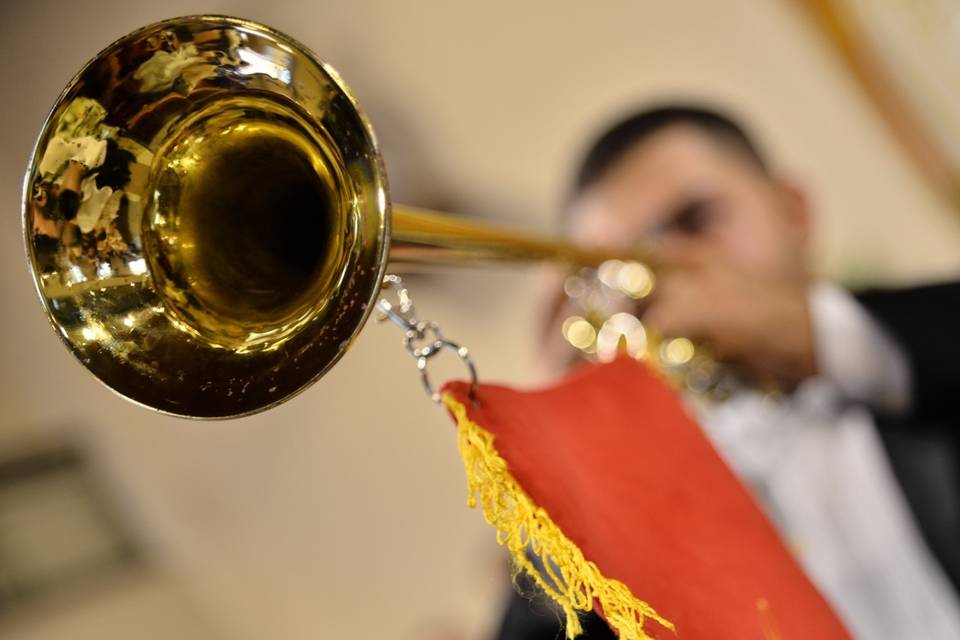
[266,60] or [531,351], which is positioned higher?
[531,351]

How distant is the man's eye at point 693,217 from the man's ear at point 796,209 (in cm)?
21

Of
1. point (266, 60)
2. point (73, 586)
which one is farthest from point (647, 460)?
point (73, 586)

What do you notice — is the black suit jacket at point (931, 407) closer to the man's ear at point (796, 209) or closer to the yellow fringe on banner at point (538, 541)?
the man's ear at point (796, 209)

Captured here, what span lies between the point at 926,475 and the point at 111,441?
109 inches

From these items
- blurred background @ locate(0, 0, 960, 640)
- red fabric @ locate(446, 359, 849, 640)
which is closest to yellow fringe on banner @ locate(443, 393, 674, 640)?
red fabric @ locate(446, 359, 849, 640)

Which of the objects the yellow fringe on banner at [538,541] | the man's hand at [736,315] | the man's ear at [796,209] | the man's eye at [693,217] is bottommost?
the yellow fringe on banner at [538,541]

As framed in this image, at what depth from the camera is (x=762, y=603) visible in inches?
19.8

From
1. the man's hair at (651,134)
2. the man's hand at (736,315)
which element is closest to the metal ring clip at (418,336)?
the man's hand at (736,315)

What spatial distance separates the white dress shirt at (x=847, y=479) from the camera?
932 millimetres

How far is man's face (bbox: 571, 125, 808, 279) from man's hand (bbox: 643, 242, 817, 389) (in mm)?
220

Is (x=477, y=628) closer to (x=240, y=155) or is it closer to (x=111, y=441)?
(x=111, y=441)

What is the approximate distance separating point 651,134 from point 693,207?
0.18 meters

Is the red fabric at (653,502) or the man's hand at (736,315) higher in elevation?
the man's hand at (736,315)

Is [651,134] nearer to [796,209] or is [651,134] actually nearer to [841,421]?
[796,209]
